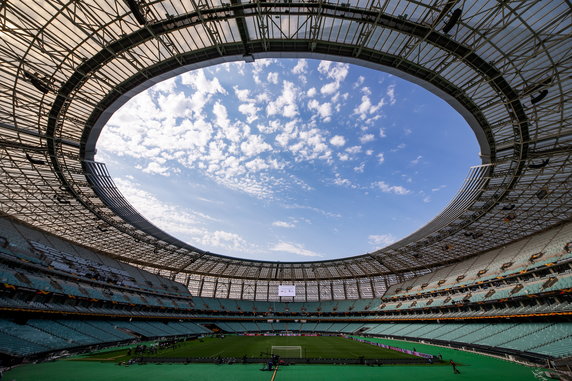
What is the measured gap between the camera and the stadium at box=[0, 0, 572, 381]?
17141 mm

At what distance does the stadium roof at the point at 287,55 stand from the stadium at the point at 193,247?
0.14 metres

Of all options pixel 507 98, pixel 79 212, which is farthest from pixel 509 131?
pixel 79 212

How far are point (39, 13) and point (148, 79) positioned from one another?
22.2ft

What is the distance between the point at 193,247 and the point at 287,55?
145 ft

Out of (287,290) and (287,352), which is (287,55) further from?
(287,290)

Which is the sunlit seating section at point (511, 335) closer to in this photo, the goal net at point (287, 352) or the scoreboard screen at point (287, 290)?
the goal net at point (287, 352)

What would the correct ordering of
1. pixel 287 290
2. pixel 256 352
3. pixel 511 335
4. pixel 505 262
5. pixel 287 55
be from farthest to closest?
1. pixel 287 290
2. pixel 505 262
3. pixel 256 352
4. pixel 511 335
5. pixel 287 55

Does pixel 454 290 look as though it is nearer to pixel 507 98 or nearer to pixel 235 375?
pixel 507 98

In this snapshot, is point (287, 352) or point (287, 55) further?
point (287, 352)

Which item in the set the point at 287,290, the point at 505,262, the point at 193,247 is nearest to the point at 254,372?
the point at 193,247

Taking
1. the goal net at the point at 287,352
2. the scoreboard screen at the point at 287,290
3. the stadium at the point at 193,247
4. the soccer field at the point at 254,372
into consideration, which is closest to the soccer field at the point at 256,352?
the goal net at the point at 287,352

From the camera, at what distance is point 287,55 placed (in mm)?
20297

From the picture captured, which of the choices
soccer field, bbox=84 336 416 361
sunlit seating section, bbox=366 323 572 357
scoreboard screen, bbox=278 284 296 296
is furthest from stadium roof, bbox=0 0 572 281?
scoreboard screen, bbox=278 284 296 296

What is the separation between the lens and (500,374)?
64.7 ft
